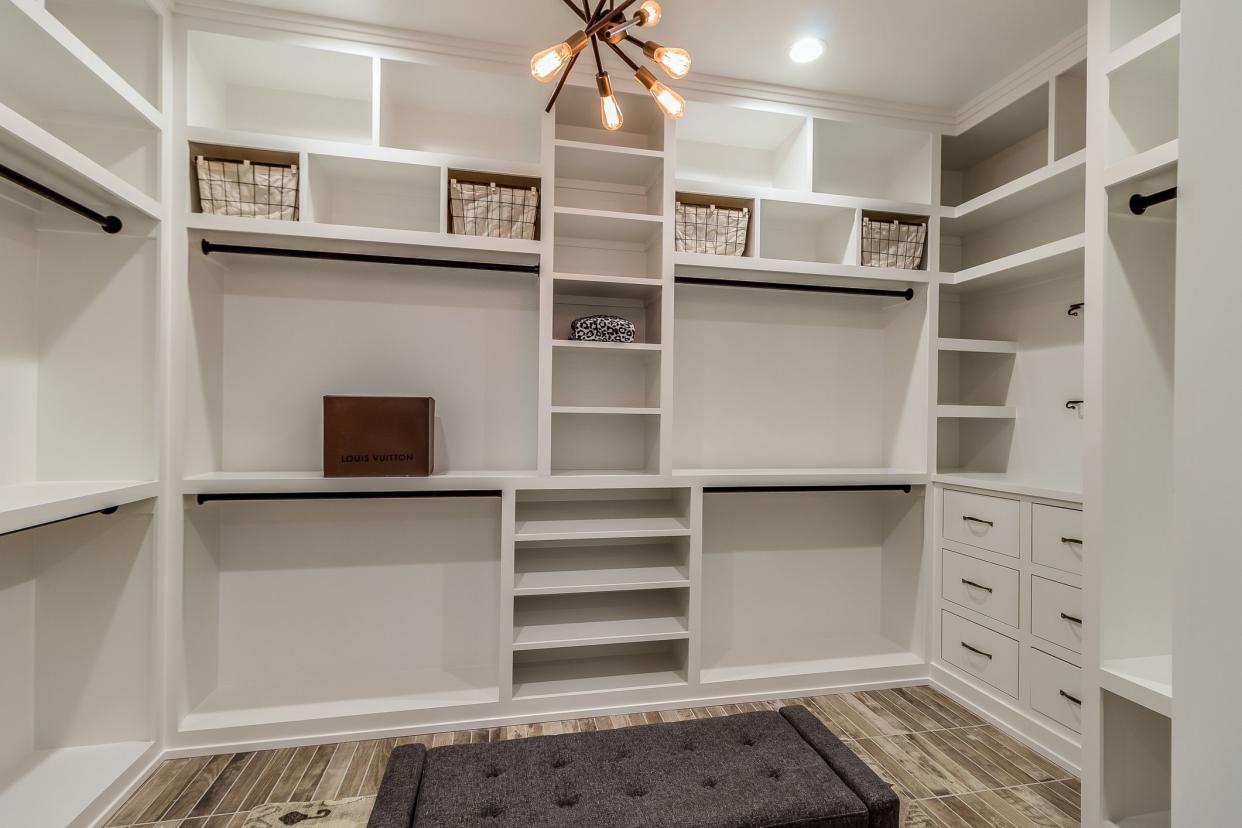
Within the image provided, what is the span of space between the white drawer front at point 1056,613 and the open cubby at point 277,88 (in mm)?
3434

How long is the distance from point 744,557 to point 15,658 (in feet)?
9.51

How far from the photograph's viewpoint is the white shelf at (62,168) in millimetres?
1479

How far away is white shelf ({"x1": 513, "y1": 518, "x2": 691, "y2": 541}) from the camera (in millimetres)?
2447

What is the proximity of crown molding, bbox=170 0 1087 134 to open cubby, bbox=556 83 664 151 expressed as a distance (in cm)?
11

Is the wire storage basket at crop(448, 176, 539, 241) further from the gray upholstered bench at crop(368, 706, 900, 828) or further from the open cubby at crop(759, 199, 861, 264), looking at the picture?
the gray upholstered bench at crop(368, 706, 900, 828)

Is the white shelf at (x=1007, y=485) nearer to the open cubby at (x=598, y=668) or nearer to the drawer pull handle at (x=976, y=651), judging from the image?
the drawer pull handle at (x=976, y=651)

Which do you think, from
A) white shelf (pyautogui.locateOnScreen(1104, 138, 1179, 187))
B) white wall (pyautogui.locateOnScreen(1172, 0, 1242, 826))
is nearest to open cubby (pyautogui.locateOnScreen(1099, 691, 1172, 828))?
white shelf (pyautogui.locateOnScreen(1104, 138, 1179, 187))

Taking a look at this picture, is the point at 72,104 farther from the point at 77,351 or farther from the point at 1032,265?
the point at 1032,265

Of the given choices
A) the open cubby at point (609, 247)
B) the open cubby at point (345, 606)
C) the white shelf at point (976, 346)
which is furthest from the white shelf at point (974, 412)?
the open cubby at point (345, 606)

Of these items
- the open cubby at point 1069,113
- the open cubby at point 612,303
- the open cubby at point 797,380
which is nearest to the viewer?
the open cubby at point 1069,113

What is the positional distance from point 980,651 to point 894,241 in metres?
1.94

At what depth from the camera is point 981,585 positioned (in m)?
2.59

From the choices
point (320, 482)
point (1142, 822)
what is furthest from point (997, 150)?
point (320, 482)

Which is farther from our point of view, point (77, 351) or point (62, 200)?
point (77, 351)
